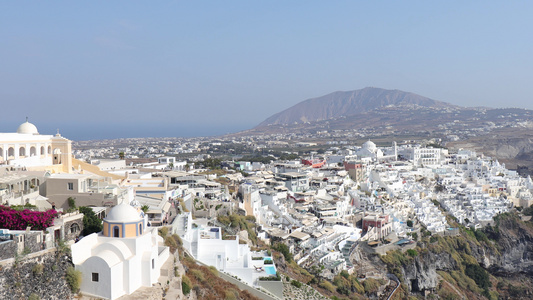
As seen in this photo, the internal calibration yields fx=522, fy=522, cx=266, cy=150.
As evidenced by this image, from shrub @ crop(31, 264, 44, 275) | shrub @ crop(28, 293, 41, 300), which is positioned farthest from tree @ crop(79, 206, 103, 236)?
shrub @ crop(28, 293, 41, 300)

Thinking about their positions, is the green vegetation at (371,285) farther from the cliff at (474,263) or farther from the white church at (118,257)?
the white church at (118,257)

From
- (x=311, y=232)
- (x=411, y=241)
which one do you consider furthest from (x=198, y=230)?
(x=411, y=241)

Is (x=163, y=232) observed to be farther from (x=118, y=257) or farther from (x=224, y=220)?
(x=224, y=220)

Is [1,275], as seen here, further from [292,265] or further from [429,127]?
[429,127]

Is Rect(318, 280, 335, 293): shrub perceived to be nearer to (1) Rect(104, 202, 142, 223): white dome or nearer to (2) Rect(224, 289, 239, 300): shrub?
(2) Rect(224, 289, 239, 300): shrub

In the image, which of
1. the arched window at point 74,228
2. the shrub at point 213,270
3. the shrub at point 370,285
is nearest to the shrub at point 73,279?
the arched window at point 74,228

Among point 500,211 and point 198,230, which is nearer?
point 198,230
